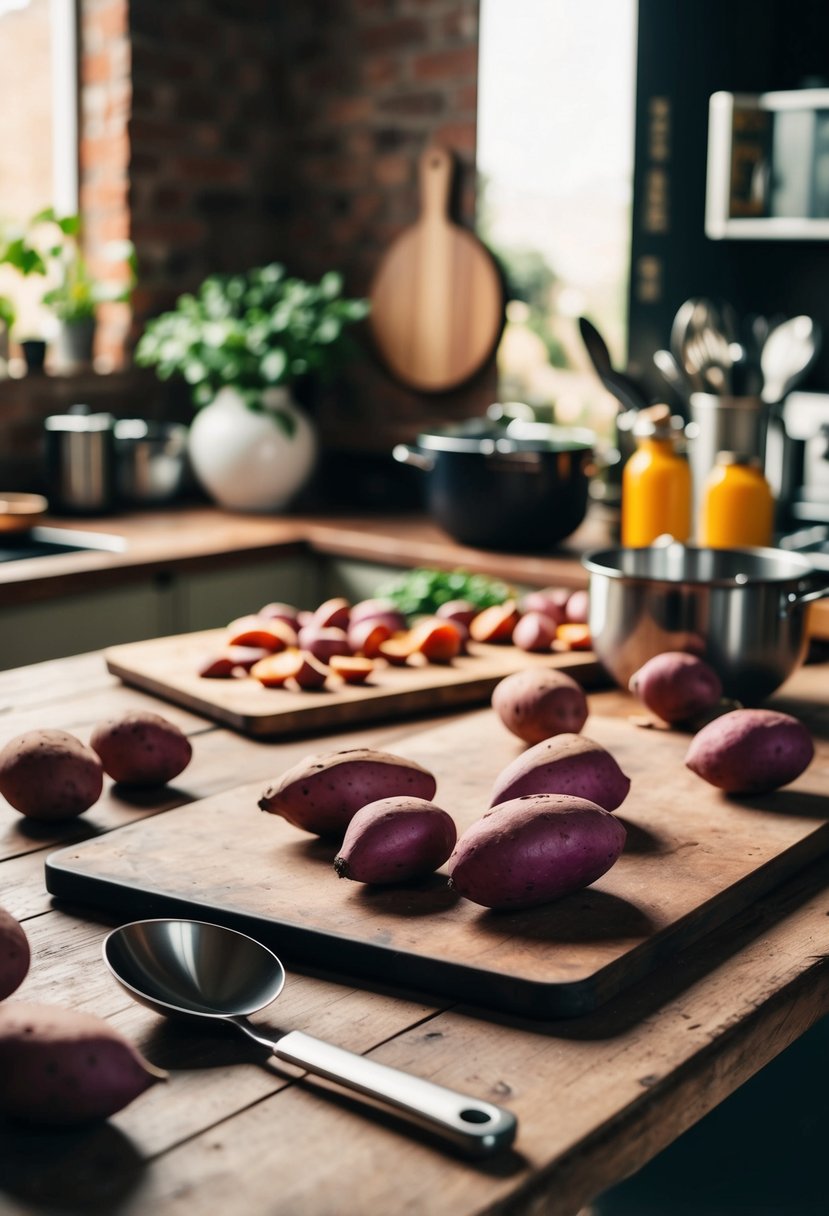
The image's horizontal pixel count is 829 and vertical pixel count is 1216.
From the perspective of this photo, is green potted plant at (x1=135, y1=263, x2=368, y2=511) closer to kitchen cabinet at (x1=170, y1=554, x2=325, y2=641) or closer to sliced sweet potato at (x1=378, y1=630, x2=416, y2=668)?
kitchen cabinet at (x1=170, y1=554, x2=325, y2=641)

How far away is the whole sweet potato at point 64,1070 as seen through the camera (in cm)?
68

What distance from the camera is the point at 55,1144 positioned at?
688 mm

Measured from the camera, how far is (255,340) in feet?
10.3

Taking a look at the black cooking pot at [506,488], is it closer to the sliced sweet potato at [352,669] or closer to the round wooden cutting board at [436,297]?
the round wooden cutting board at [436,297]

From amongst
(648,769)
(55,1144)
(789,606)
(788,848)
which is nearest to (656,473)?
(789,606)

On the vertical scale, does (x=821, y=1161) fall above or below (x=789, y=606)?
below

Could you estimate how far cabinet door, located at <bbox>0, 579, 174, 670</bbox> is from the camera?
2.47m

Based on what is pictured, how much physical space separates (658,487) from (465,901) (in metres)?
1.36

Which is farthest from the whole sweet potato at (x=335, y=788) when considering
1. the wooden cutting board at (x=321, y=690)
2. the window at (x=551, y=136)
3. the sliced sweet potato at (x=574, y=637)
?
the window at (x=551, y=136)

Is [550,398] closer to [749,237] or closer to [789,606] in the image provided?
[749,237]

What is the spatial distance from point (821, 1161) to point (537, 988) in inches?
31.0

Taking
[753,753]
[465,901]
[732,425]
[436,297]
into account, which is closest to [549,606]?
[732,425]

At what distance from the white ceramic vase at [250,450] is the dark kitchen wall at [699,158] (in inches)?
31.7

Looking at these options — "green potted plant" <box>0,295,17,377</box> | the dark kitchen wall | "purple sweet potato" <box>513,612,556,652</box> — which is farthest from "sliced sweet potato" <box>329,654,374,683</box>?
"green potted plant" <box>0,295,17,377</box>
